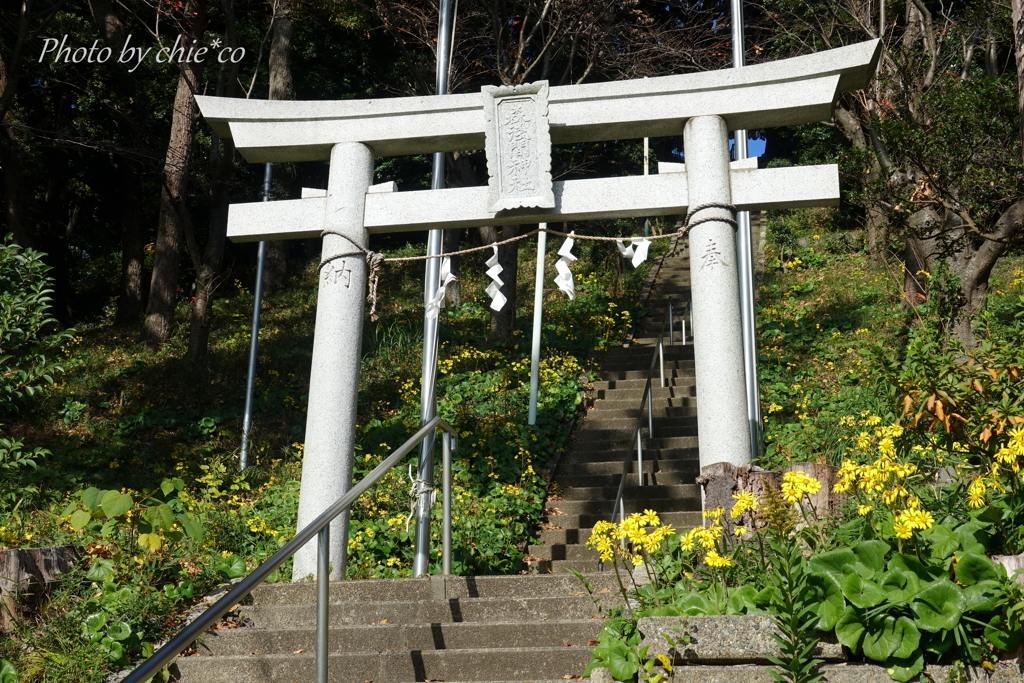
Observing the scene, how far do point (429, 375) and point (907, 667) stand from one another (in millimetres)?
5284

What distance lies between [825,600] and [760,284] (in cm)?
1329

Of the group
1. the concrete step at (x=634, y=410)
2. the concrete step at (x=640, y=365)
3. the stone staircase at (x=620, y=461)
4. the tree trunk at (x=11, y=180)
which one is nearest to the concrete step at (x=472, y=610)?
the stone staircase at (x=620, y=461)

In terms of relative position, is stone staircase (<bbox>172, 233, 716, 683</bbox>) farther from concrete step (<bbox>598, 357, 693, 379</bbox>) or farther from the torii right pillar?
concrete step (<bbox>598, 357, 693, 379</bbox>)

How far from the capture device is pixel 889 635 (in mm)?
2971

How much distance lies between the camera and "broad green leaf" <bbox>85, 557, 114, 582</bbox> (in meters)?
4.84

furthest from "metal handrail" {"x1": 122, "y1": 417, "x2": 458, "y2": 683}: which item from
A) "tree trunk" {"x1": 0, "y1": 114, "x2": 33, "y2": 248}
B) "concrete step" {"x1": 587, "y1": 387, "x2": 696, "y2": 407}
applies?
"tree trunk" {"x1": 0, "y1": 114, "x2": 33, "y2": 248}

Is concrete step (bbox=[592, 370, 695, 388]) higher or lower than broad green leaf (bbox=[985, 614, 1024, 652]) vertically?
higher

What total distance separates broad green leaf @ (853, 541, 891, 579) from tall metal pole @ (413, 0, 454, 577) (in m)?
2.88

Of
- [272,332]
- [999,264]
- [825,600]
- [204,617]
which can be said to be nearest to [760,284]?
[999,264]

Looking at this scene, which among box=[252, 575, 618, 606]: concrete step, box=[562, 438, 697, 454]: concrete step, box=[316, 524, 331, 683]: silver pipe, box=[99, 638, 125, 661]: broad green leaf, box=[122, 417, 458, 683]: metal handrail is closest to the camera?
box=[122, 417, 458, 683]: metal handrail

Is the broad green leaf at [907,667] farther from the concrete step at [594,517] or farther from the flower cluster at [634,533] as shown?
the concrete step at [594,517]

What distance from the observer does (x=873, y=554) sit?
3088 millimetres

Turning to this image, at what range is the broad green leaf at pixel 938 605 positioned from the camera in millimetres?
2889

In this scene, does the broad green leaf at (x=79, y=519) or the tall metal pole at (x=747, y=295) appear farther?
the tall metal pole at (x=747, y=295)
